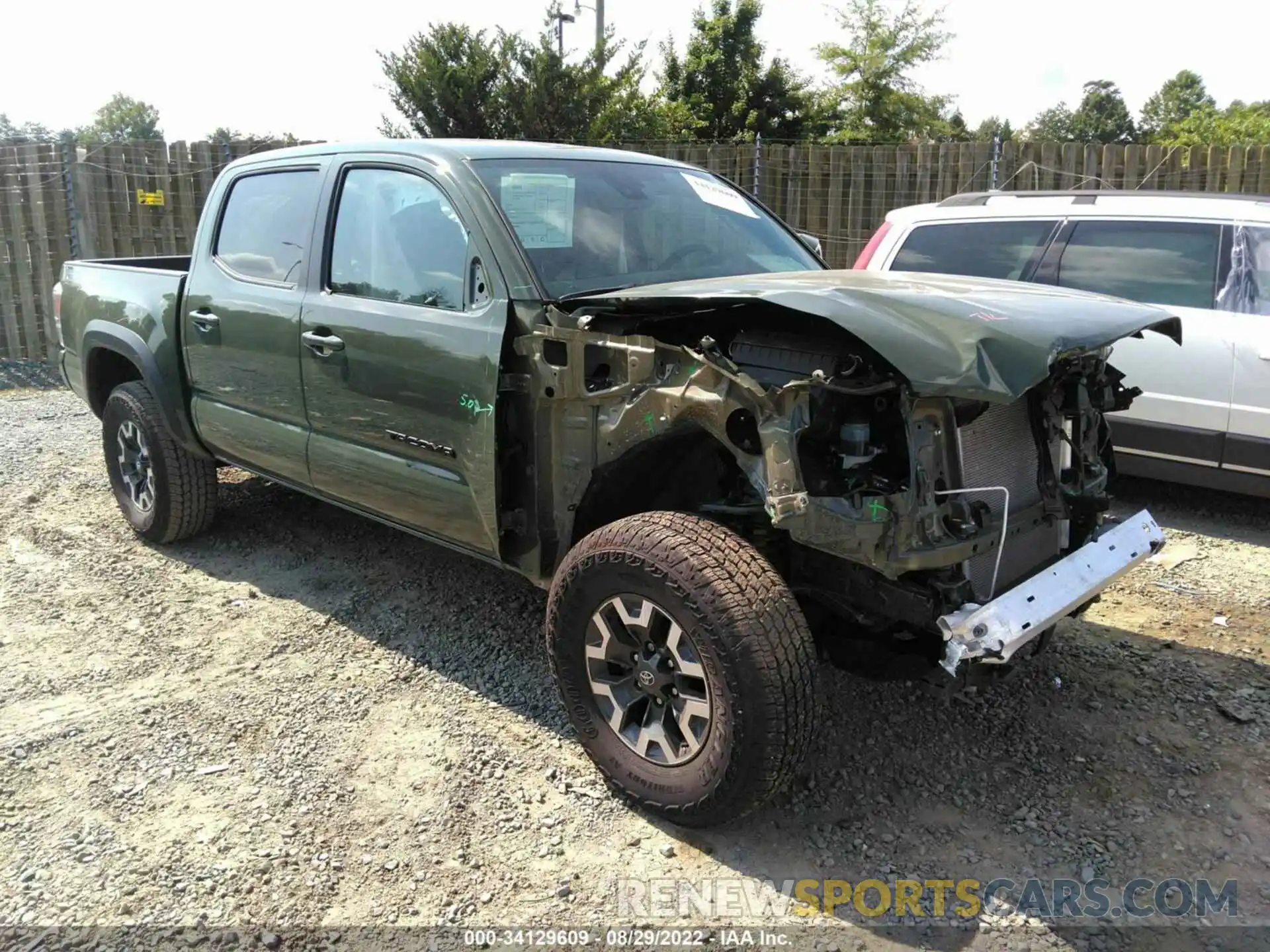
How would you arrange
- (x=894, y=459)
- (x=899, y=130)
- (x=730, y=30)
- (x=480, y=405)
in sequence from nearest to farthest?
(x=894, y=459), (x=480, y=405), (x=730, y=30), (x=899, y=130)

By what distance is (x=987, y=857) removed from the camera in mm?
2746

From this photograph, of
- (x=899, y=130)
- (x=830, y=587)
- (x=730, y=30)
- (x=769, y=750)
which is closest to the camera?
(x=769, y=750)

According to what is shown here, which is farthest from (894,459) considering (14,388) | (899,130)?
(899,130)

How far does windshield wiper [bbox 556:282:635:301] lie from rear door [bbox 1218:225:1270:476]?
3.67 meters

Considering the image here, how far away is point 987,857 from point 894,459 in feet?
3.80

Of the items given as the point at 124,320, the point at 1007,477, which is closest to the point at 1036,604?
the point at 1007,477

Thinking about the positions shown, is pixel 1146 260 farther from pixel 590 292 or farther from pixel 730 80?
pixel 730 80

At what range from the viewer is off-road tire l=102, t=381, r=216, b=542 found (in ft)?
16.3

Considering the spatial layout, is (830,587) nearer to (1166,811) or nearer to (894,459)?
(894,459)

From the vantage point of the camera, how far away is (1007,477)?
3008 mm

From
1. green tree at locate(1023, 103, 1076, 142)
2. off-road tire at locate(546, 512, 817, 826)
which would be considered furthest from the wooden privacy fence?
green tree at locate(1023, 103, 1076, 142)

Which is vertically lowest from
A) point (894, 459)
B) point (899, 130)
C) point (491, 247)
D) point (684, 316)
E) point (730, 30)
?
point (894, 459)

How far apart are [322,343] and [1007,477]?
2.55 meters

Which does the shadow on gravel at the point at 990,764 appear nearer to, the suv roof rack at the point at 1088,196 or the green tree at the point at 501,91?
the suv roof rack at the point at 1088,196
